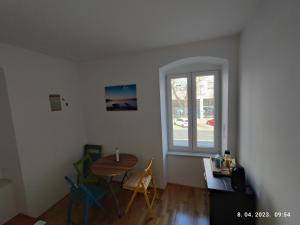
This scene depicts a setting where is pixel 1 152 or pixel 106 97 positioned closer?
pixel 1 152

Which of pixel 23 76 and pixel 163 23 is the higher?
pixel 163 23

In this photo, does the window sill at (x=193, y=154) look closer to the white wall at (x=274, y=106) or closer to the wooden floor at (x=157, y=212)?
the wooden floor at (x=157, y=212)

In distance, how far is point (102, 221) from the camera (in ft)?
6.91

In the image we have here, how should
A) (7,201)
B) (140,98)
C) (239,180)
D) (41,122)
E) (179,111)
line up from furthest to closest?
(179,111)
(140,98)
(41,122)
(7,201)
(239,180)

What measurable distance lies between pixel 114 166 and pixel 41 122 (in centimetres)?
132

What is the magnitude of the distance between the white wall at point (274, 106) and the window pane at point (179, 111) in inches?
48.4

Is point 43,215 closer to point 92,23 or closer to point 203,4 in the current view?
point 92,23

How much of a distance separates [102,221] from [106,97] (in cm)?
202

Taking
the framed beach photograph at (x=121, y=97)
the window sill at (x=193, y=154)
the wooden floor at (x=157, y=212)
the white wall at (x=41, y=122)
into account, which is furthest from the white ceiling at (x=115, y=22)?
the wooden floor at (x=157, y=212)

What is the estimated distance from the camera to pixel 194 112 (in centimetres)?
286

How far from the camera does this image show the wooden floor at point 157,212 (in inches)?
81.2

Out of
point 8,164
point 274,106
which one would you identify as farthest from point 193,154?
point 8,164

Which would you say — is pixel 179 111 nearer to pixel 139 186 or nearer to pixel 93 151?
pixel 139 186

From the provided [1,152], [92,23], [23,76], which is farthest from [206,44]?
[1,152]
